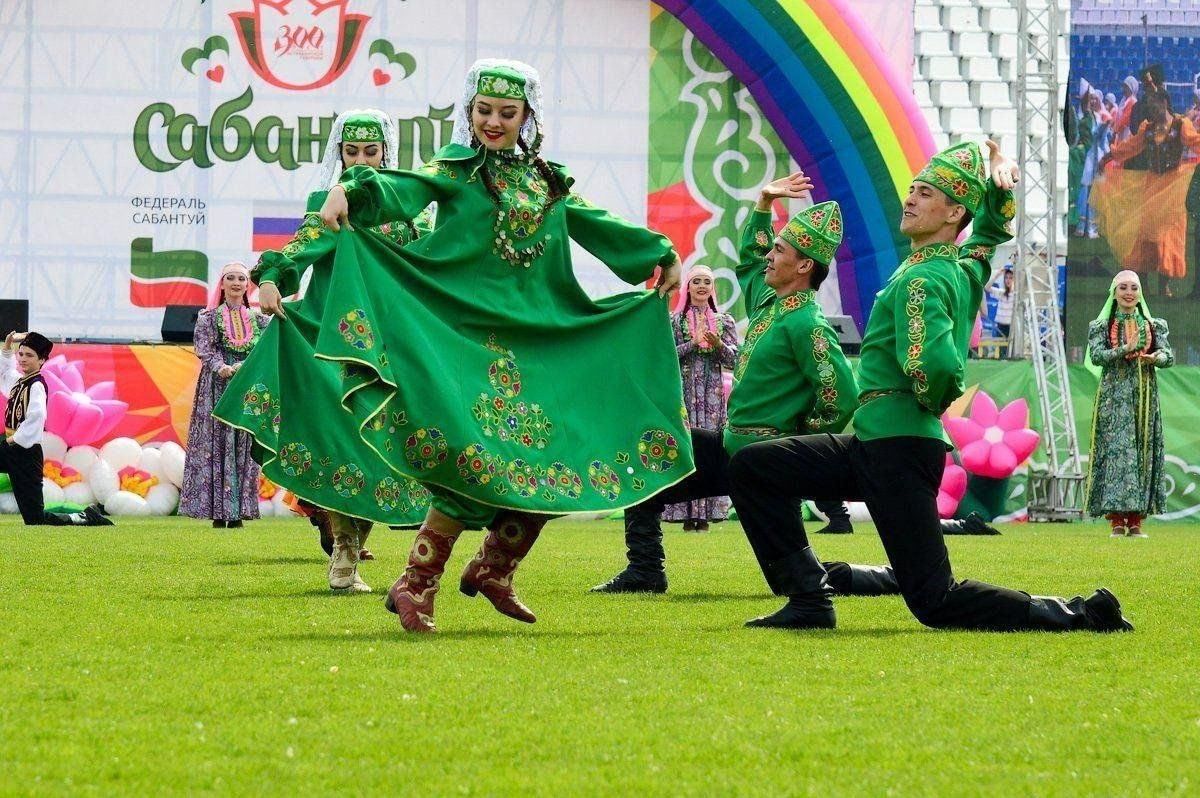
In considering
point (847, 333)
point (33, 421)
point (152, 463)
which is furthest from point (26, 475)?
point (847, 333)

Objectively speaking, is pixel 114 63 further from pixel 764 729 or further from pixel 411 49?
pixel 764 729

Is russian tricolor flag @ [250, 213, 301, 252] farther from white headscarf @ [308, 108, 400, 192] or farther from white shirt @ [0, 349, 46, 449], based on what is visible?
white headscarf @ [308, 108, 400, 192]

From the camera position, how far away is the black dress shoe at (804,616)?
5.61 m

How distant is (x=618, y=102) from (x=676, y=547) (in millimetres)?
8480

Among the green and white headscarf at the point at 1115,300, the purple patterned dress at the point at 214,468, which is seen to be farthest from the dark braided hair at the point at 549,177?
the green and white headscarf at the point at 1115,300

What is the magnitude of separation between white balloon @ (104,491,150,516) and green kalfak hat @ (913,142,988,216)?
1047 centimetres

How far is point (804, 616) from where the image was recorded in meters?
5.61

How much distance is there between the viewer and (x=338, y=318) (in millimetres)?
5047

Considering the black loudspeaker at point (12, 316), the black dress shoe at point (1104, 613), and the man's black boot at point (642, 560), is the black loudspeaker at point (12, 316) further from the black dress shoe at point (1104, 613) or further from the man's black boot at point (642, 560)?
the black dress shoe at point (1104, 613)

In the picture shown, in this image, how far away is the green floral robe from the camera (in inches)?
538

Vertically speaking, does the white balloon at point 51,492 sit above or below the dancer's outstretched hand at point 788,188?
below

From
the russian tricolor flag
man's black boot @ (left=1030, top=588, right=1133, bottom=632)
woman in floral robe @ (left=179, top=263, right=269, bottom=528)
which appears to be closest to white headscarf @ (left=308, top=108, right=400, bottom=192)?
man's black boot @ (left=1030, top=588, right=1133, bottom=632)

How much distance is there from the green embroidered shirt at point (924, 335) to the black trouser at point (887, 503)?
78 mm

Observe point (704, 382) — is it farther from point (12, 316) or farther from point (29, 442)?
point (12, 316)
